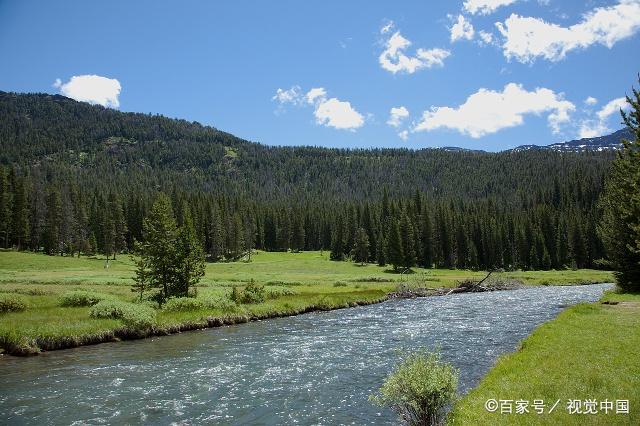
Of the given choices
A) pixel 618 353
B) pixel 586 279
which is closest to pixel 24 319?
pixel 618 353

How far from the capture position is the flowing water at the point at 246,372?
18562 millimetres

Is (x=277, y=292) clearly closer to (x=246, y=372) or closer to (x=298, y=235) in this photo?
(x=246, y=372)

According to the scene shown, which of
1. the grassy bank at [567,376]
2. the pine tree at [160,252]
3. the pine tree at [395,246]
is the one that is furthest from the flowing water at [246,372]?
the pine tree at [395,246]

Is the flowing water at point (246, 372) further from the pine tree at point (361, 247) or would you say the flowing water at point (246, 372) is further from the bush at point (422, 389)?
the pine tree at point (361, 247)

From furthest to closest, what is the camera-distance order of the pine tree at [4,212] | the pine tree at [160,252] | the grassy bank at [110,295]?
the pine tree at [4,212] < the pine tree at [160,252] < the grassy bank at [110,295]

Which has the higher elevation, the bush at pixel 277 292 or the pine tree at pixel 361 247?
the pine tree at pixel 361 247

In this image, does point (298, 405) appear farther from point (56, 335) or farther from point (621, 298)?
point (621, 298)

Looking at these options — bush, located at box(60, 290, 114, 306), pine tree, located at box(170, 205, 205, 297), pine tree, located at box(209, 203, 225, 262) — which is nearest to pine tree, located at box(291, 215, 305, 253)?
pine tree, located at box(209, 203, 225, 262)

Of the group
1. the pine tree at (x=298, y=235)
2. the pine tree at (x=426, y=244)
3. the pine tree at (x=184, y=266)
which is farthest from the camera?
the pine tree at (x=298, y=235)

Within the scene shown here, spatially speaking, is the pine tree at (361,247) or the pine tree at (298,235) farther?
the pine tree at (298,235)

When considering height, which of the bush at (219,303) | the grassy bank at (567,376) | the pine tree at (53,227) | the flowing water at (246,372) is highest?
the pine tree at (53,227)

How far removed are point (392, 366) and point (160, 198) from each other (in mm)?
34829

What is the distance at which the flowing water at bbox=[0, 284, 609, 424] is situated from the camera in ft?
60.9

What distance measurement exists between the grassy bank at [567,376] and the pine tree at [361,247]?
325 ft
